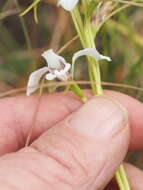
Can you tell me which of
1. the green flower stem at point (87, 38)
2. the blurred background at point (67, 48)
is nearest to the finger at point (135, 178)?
the blurred background at point (67, 48)

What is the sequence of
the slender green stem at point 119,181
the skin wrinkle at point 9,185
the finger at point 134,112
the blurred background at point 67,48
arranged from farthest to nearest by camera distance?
the blurred background at point 67,48
the finger at point 134,112
the slender green stem at point 119,181
the skin wrinkle at point 9,185

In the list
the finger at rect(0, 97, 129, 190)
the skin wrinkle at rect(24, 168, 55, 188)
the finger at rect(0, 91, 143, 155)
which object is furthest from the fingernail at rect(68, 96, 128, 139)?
the finger at rect(0, 91, 143, 155)

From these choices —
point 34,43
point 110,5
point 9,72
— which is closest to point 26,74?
point 9,72

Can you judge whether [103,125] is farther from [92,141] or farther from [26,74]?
[26,74]

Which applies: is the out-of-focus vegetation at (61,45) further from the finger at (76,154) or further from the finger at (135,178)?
the finger at (76,154)

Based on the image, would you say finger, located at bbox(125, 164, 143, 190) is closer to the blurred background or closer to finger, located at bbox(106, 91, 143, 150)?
finger, located at bbox(106, 91, 143, 150)

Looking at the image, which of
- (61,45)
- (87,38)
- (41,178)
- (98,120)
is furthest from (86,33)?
(61,45)

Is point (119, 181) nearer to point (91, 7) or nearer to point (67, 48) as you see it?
point (91, 7)
